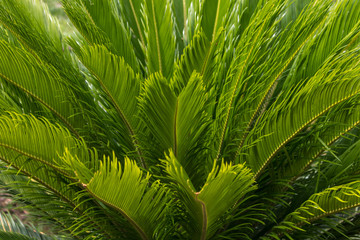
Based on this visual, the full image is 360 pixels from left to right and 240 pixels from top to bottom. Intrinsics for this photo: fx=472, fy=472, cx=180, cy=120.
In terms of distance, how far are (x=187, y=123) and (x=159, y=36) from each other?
614 millimetres

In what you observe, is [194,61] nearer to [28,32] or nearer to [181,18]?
[28,32]

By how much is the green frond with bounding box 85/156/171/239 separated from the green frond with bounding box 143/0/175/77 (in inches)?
23.8

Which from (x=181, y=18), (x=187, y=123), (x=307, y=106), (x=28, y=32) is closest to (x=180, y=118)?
(x=187, y=123)

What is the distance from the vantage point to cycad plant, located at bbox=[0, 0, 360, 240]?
51.5 inches

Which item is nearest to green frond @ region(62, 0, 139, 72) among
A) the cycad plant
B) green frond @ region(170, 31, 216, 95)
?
the cycad plant

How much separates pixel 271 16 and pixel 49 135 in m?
0.78

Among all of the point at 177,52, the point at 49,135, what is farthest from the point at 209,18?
the point at 49,135

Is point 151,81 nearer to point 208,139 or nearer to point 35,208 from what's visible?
point 208,139

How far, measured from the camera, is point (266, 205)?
1.62 m

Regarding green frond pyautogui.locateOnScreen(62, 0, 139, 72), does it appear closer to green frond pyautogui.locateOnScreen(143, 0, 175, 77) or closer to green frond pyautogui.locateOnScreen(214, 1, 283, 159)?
green frond pyautogui.locateOnScreen(143, 0, 175, 77)

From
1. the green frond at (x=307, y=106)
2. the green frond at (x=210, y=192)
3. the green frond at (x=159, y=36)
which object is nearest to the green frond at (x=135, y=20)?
the green frond at (x=159, y=36)

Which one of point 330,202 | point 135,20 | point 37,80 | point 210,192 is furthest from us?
point 135,20

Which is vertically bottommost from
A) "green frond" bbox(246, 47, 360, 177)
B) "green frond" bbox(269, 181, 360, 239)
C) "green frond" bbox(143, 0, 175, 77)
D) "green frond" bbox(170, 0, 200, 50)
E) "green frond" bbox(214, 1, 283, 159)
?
"green frond" bbox(269, 181, 360, 239)

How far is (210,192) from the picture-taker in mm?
1188
